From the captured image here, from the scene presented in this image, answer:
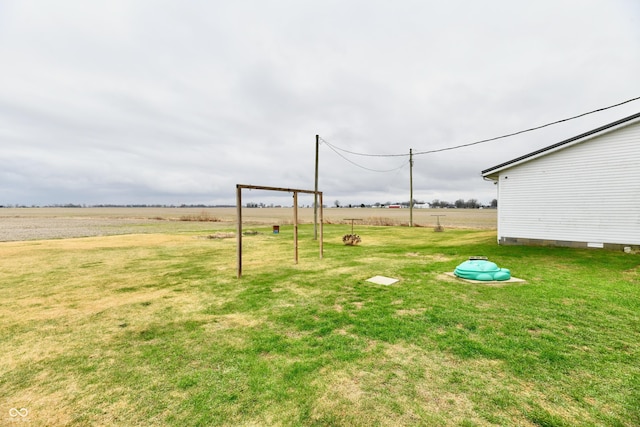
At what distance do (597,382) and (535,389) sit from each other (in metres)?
0.77

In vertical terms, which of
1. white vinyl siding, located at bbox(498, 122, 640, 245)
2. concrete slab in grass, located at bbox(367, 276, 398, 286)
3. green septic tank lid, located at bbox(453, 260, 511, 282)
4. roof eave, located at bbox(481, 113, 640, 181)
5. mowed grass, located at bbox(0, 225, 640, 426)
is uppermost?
roof eave, located at bbox(481, 113, 640, 181)

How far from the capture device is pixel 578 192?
11.5 m

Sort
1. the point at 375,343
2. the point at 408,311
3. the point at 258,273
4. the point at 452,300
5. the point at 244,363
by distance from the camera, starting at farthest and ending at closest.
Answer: the point at 258,273, the point at 452,300, the point at 408,311, the point at 375,343, the point at 244,363

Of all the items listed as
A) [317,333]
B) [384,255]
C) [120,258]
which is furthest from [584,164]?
[120,258]

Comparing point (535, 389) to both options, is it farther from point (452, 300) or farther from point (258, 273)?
point (258, 273)

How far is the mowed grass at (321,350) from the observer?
8.70 ft

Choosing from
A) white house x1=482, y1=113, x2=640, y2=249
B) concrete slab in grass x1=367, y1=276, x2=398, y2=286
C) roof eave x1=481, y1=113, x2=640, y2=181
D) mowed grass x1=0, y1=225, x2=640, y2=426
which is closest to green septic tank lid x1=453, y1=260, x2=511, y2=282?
mowed grass x1=0, y1=225, x2=640, y2=426

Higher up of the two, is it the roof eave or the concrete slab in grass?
the roof eave

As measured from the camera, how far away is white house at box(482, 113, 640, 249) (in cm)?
1047

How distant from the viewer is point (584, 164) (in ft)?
37.3

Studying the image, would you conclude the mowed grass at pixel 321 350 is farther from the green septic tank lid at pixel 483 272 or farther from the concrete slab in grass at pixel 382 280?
the green septic tank lid at pixel 483 272

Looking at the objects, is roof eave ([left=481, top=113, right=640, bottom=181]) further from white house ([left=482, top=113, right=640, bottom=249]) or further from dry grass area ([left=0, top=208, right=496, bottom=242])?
dry grass area ([left=0, top=208, right=496, bottom=242])

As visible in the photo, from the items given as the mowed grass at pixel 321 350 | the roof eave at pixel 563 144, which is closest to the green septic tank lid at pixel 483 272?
the mowed grass at pixel 321 350

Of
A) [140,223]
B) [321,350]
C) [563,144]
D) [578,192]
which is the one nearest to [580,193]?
[578,192]
